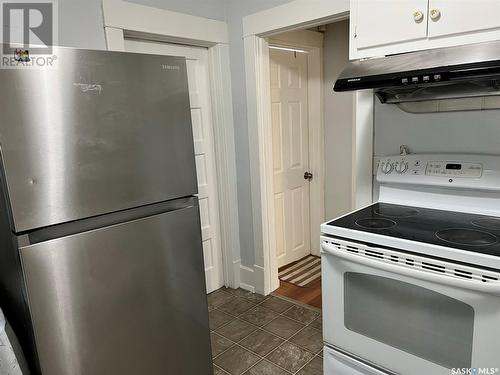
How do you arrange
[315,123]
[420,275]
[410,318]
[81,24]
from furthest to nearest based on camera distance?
[315,123], [81,24], [410,318], [420,275]

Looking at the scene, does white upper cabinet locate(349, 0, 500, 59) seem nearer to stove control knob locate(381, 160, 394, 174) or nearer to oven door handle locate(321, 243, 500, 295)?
stove control knob locate(381, 160, 394, 174)

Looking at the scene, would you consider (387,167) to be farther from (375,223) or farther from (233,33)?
(233,33)

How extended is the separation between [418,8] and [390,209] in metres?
0.87

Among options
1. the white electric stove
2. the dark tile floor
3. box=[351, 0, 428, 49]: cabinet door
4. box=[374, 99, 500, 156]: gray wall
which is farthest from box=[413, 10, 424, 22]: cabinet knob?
the dark tile floor

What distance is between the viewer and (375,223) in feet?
5.02

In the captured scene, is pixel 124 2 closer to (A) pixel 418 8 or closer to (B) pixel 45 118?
(B) pixel 45 118

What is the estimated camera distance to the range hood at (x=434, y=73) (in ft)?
4.00

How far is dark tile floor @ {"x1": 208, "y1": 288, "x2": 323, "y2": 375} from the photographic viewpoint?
213cm

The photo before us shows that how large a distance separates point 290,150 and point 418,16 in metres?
1.92

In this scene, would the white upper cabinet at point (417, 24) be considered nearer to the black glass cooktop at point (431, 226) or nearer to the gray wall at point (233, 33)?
the black glass cooktop at point (431, 226)

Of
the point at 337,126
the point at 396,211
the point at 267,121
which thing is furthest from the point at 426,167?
the point at 337,126

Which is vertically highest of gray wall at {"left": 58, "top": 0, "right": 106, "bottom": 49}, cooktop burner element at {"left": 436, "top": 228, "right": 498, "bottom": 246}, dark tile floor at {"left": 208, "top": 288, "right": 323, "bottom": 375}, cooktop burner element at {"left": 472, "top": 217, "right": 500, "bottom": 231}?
gray wall at {"left": 58, "top": 0, "right": 106, "bottom": 49}

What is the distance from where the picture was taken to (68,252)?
50.3 inches

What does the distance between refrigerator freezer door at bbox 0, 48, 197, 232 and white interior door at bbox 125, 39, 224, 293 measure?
115 cm
